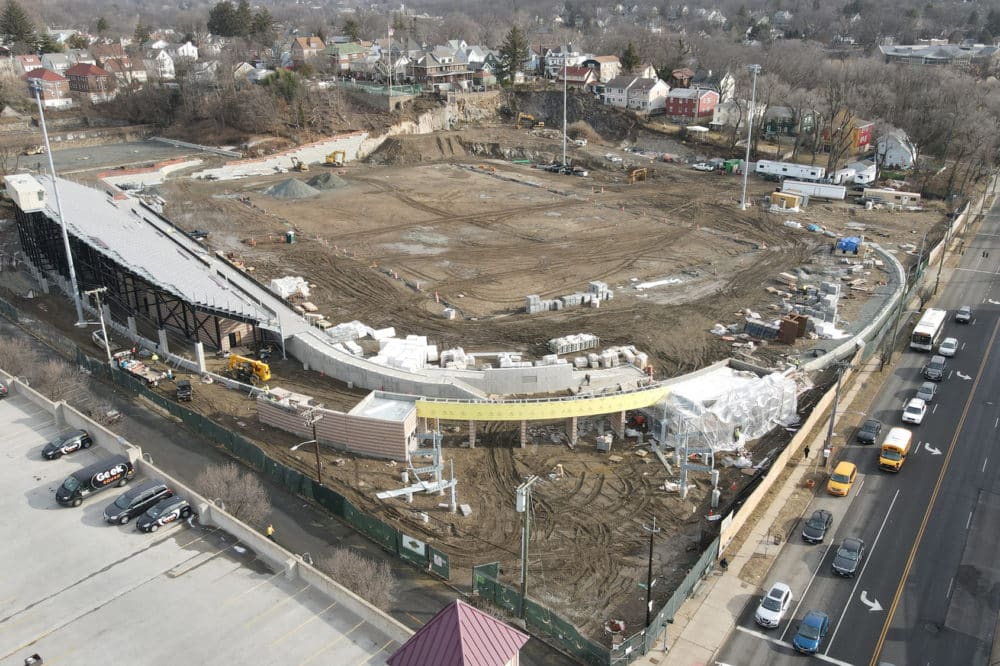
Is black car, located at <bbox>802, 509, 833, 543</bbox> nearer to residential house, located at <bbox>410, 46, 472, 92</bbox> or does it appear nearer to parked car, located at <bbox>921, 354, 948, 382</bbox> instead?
parked car, located at <bbox>921, 354, 948, 382</bbox>

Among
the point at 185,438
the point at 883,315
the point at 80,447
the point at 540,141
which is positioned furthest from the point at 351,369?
the point at 540,141

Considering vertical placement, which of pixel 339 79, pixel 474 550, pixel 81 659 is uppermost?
pixel 339 79

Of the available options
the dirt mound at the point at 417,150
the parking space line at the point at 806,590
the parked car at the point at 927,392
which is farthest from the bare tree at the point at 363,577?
the dirt mound at the point at 417,150

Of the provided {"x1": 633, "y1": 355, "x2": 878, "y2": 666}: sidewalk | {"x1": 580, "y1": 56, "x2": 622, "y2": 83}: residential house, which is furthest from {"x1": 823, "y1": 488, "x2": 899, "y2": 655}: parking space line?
{"x1": 580, "y1": 56, "x2": 622, "y2": 83}: residential house

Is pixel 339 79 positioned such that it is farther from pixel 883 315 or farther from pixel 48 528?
pixel 48 528

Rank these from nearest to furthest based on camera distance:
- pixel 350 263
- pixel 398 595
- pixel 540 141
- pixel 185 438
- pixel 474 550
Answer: pixel 398 595 → pixel 474 550 → pixel 185 438 → pixel 350 263 → pixel 540 141

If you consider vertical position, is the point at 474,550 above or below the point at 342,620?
below

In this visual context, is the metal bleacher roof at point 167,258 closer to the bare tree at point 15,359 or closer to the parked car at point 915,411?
the bare tree at point 15,359
